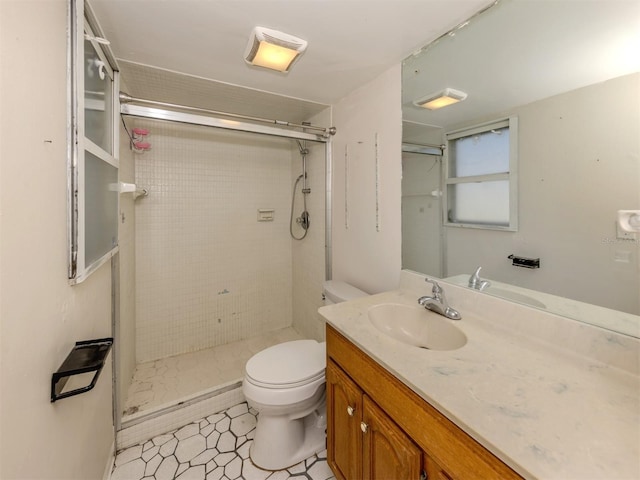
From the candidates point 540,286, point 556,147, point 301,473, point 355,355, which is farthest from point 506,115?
point 301,473

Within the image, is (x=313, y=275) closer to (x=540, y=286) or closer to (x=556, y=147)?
(x=540, y=286)

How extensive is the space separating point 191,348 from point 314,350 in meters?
1.43

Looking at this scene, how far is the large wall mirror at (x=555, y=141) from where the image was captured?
81 cm

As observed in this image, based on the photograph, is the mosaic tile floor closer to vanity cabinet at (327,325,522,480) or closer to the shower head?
vanity cabinet at (327,325,522,480)

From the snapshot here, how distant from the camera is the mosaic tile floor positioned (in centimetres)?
134

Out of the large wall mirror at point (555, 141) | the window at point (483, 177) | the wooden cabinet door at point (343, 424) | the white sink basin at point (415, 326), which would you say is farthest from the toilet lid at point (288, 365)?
the window at point (483, 177)

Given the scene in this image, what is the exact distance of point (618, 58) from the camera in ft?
2.72

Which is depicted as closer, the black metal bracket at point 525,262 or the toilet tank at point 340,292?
the black metal bracket at point 525,262

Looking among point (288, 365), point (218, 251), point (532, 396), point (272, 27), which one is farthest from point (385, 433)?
point (218, 251)

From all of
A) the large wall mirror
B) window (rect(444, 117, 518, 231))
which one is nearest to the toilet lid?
the large wall mirror

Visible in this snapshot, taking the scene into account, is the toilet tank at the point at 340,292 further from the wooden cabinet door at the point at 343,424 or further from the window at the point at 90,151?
the window at the point at 90,151

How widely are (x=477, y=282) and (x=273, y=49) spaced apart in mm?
1482

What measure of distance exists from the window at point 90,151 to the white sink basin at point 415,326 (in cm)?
112

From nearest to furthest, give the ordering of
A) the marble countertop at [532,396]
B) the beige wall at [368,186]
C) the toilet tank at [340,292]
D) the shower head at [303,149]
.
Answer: the marble countertop at [532,396] < the beige wall at [368,186] < the toilet tank at [340,292] < the shower head at [303,149]
